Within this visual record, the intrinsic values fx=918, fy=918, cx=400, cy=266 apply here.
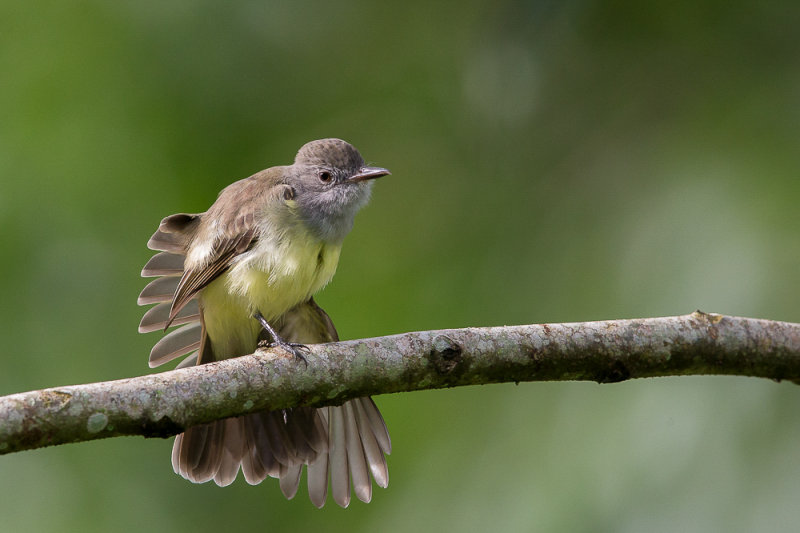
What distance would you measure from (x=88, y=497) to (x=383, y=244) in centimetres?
222

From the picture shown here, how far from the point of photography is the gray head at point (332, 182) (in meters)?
4.43

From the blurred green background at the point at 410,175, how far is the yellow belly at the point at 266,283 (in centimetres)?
95

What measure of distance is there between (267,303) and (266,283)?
0.14 m

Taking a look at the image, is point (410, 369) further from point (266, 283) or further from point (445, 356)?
point (266, 283)

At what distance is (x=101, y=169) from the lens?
17.1ft

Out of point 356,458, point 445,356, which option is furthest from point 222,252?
point 445,356

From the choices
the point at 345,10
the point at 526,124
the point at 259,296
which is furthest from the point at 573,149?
the point at 259,296

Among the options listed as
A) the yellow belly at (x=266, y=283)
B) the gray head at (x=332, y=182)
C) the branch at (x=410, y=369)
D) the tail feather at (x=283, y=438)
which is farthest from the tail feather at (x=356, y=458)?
the branch at (x=410, y=369)

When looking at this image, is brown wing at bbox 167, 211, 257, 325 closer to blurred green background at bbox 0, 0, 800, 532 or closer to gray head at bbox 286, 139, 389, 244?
gray head at bbox 286, 139, 389, 244

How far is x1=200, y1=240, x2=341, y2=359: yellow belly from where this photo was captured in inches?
162

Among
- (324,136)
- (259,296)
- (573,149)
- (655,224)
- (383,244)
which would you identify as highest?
(324,136)

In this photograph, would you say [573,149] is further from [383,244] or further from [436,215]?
[383,244]

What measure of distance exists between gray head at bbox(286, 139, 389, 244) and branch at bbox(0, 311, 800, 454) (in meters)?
1.23

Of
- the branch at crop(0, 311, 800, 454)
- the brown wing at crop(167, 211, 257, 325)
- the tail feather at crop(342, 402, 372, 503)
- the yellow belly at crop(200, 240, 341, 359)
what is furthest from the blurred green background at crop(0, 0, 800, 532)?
the brown wing at crop(167, 211, 257, 325)
